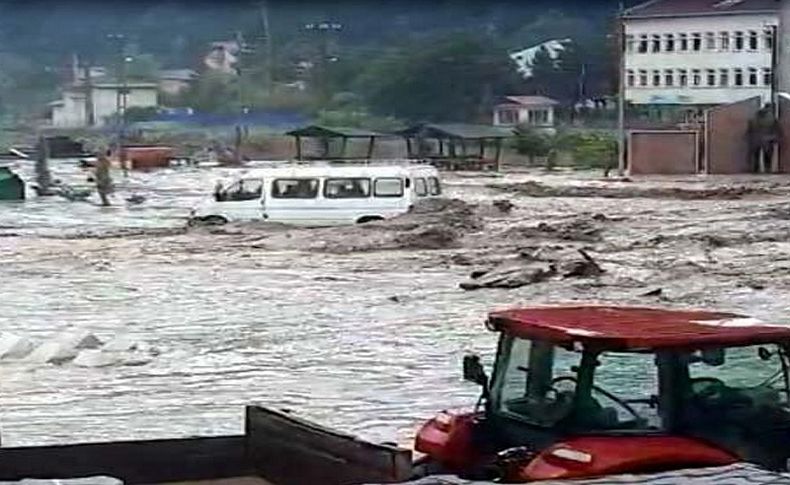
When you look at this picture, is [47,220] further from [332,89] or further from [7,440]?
[332,89]

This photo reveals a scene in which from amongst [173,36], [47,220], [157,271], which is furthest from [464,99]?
[157,271]

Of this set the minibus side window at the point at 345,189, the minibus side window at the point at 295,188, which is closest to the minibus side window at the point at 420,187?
the minibus side window at the point at 345,189

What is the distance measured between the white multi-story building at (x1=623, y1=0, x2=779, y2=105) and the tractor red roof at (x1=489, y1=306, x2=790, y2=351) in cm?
6479

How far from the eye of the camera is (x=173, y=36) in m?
80.9

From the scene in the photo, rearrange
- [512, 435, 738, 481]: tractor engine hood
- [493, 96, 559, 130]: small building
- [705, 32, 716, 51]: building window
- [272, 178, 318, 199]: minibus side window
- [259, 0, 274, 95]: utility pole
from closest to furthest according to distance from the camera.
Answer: [512, 435, 738, 481]: tractor engine hood → [272, 178, 318, 199]: minibus side window → [705, 32, 716, 51]: building window → [493, 96, 559, 130]: small building → [259, 0, 274, 95]: utility pole

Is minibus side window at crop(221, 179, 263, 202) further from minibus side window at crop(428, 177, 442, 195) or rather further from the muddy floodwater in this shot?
minibus side window at crop(428, 177, 442, 195)

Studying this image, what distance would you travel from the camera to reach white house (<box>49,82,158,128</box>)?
82000mm

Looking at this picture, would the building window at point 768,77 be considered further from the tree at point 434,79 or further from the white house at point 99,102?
the white house at point 99,102

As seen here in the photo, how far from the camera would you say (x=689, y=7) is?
78.2 m

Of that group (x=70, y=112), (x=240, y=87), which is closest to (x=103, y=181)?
(x=240, y=87)

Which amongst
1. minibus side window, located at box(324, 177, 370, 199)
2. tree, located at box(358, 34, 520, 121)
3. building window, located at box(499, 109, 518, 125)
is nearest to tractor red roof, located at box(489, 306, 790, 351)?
minibus side window, located at box(324, 177, 370, 199)

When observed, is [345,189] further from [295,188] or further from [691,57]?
[691,57]

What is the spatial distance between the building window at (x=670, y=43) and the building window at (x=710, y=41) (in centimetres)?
143

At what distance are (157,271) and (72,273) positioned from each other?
42.2 inches
